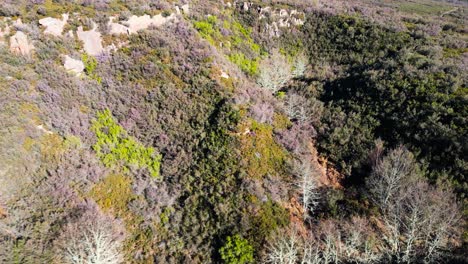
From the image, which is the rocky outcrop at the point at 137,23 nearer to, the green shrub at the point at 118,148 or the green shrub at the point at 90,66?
the green shrub at the point at 90,66

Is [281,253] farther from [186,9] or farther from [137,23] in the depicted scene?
[186,9]

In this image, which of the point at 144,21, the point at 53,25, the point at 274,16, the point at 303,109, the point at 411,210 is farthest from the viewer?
the point at 274,16

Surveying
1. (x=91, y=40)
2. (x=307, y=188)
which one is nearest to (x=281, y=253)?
(x=307, y=188)

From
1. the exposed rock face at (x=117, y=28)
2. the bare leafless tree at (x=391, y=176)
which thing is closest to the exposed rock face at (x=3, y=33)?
the exposed rock face at (x=117, y=28)

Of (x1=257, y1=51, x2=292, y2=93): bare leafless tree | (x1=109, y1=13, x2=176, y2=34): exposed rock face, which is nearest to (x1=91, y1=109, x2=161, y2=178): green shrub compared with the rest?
(x1=109, y1=13, x2=176, y2=34): exposed rock face

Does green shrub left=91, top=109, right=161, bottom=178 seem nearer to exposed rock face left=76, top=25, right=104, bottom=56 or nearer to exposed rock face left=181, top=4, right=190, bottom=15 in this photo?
exposed rock face left=76, top=25, right=104, bottom=56

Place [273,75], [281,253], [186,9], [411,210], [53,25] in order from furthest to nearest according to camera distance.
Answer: [186,9]
[273,75]
[53,25]
[411,210]
[281,253]
